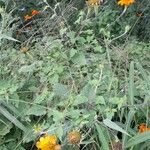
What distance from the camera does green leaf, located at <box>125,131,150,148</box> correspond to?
1.85m

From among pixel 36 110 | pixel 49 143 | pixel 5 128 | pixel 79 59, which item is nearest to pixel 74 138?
pixel 49 143

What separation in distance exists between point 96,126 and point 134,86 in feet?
1.02

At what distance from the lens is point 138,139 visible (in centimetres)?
188

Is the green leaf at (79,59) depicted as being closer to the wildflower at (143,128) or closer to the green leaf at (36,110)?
the green leaf at (36,110)

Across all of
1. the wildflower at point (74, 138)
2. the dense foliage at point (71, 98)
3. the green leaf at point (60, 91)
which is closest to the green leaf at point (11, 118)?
the dense foliage at point (71, 98)

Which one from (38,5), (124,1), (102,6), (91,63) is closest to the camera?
(91,63)

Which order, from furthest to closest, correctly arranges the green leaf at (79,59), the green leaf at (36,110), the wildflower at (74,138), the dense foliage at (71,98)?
the green leaf at (79,59), the green leaf at (36,110), the dense foliage at (71,98), the wildflower at (74,138)

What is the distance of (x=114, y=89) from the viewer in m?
2.14

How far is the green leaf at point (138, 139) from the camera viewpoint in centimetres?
185

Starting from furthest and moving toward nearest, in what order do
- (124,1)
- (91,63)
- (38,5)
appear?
(38,5)
(124,1)
(91,63)

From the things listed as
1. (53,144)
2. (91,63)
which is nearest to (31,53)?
(91,63)

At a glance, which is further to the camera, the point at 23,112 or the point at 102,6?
the point at 102,6

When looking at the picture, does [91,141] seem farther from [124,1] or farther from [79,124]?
[124,1]

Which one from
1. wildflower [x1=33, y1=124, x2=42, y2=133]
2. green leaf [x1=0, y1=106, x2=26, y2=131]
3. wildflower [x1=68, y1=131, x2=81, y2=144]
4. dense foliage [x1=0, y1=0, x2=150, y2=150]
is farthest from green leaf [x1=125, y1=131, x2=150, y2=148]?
green leaf [x1=0, y1=106, x2=26, y2=131]
